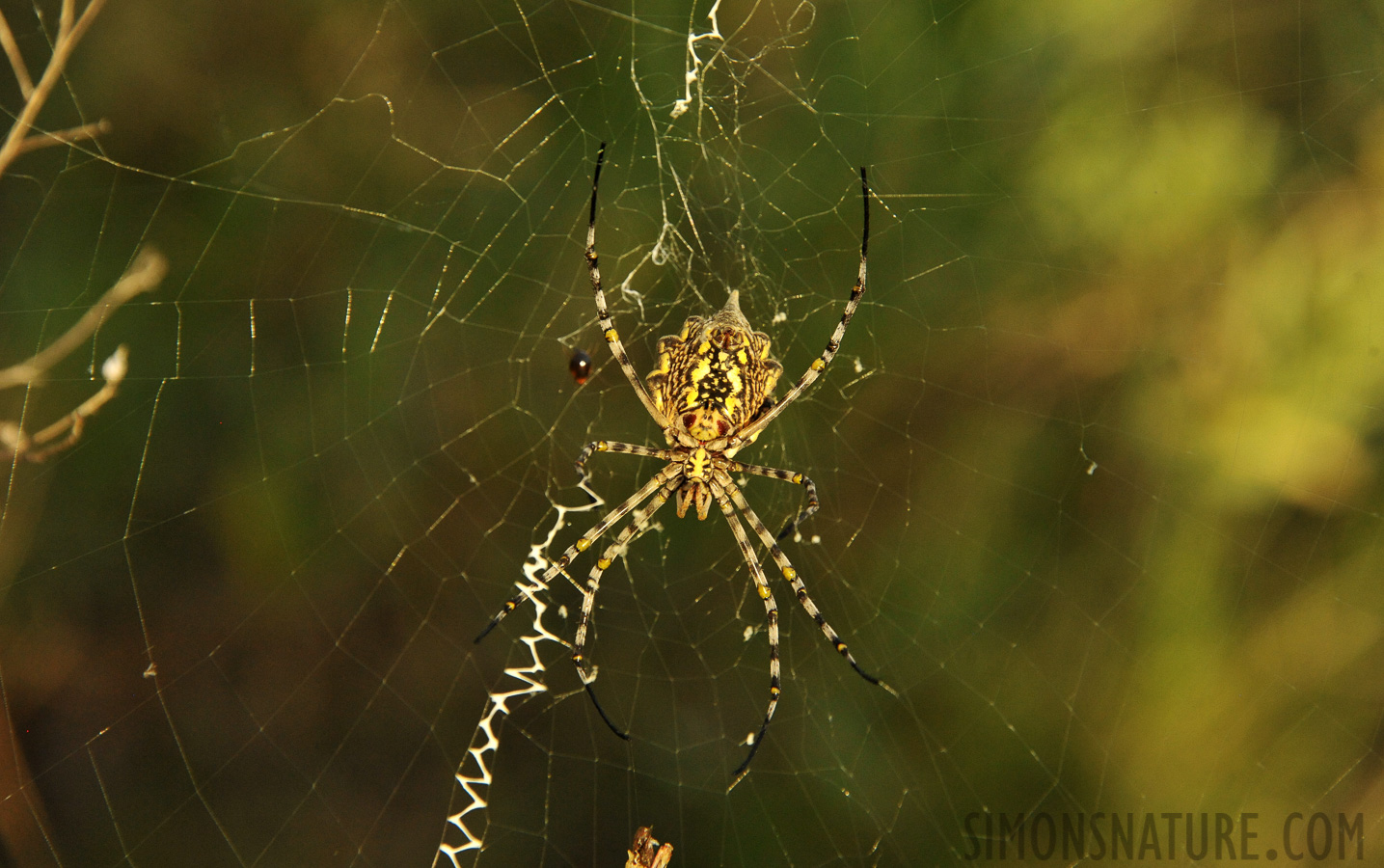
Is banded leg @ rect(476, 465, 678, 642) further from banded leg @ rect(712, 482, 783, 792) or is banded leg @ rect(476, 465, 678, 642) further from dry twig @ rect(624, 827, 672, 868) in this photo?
dry twig @ rect(624, 827, 672, 868)

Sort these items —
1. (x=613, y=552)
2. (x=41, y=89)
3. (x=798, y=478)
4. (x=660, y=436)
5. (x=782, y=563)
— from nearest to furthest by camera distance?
(x=41, y=89) → (x=798, y=478) → (x=782, y=563) → (x=613, y=552) → (x=660, y=436)

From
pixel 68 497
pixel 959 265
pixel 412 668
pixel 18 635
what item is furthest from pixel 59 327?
pixel 959 265

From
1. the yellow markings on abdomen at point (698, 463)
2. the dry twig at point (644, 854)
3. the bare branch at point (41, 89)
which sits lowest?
the dry twig at point (644, 854)

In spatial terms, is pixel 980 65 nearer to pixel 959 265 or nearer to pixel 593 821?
pixel 959 265

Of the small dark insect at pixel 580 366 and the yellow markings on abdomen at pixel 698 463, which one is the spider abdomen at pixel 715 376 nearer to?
the yellow markings on abdomen at pixel 698 463

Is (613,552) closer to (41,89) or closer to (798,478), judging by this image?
(798,478)

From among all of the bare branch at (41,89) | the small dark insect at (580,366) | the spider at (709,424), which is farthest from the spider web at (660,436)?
the bare branch at (41,89)

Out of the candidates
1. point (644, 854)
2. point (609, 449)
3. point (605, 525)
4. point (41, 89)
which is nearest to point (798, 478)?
point (609, 449)
